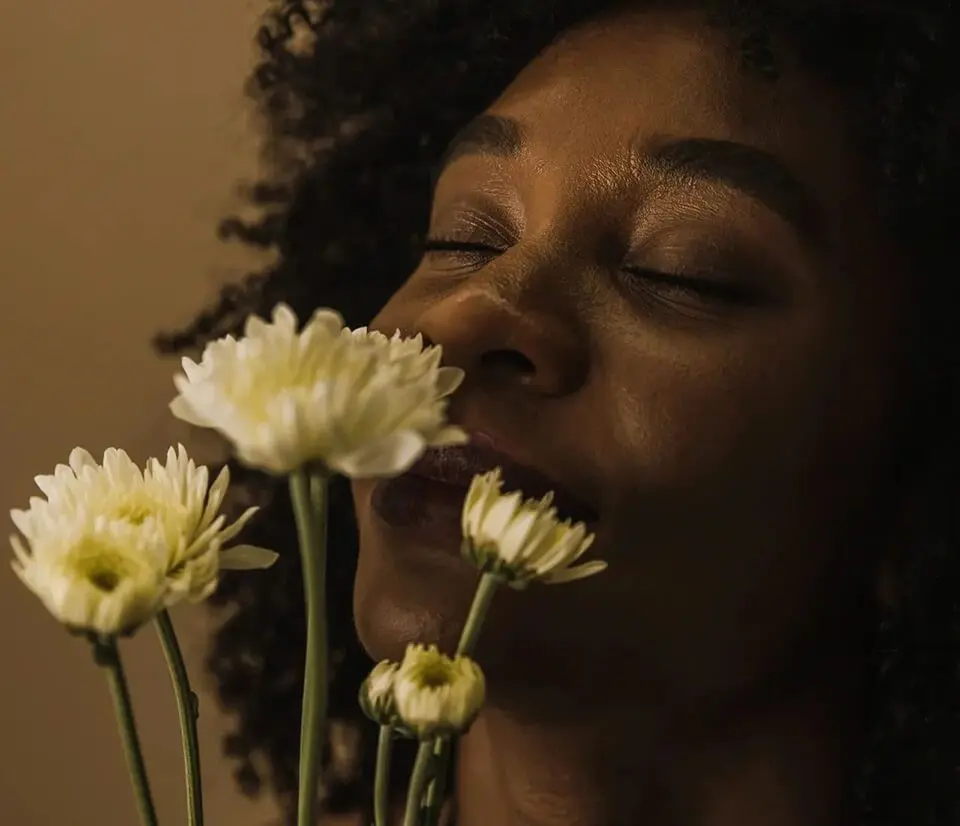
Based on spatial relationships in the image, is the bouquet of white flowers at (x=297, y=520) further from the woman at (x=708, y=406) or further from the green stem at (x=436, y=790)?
the woman at (x=708, y=406)

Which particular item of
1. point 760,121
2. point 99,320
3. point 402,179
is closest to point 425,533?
point 760,121

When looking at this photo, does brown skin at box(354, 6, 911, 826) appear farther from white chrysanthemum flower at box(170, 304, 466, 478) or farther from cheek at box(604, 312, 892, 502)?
white chrysanthemum flower at box(170, 304, 466, 478)

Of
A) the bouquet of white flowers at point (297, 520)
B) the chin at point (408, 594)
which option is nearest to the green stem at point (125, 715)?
the bouquet of white flowers at point (297, 520)

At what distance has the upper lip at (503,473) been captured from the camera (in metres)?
0.59

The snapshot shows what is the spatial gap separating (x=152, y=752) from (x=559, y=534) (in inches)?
35.0

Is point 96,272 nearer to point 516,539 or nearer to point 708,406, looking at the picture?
point 708,406

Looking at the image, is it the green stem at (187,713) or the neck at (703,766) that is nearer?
the green stem at (187,713)

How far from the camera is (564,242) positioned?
642 mm

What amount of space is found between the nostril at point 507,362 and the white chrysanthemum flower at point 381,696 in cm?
26

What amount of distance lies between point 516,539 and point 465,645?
0.14 ft

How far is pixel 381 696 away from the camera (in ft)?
1.23

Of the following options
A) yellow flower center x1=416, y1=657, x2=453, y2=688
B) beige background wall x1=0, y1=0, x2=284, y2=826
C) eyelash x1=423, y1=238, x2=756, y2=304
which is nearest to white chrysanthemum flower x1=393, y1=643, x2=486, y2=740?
yellow flower center x1=416, y1=657, x2=453, y2=688

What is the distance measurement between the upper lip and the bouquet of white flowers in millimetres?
198

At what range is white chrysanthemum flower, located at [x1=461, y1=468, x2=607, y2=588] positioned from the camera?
14.2 inches
